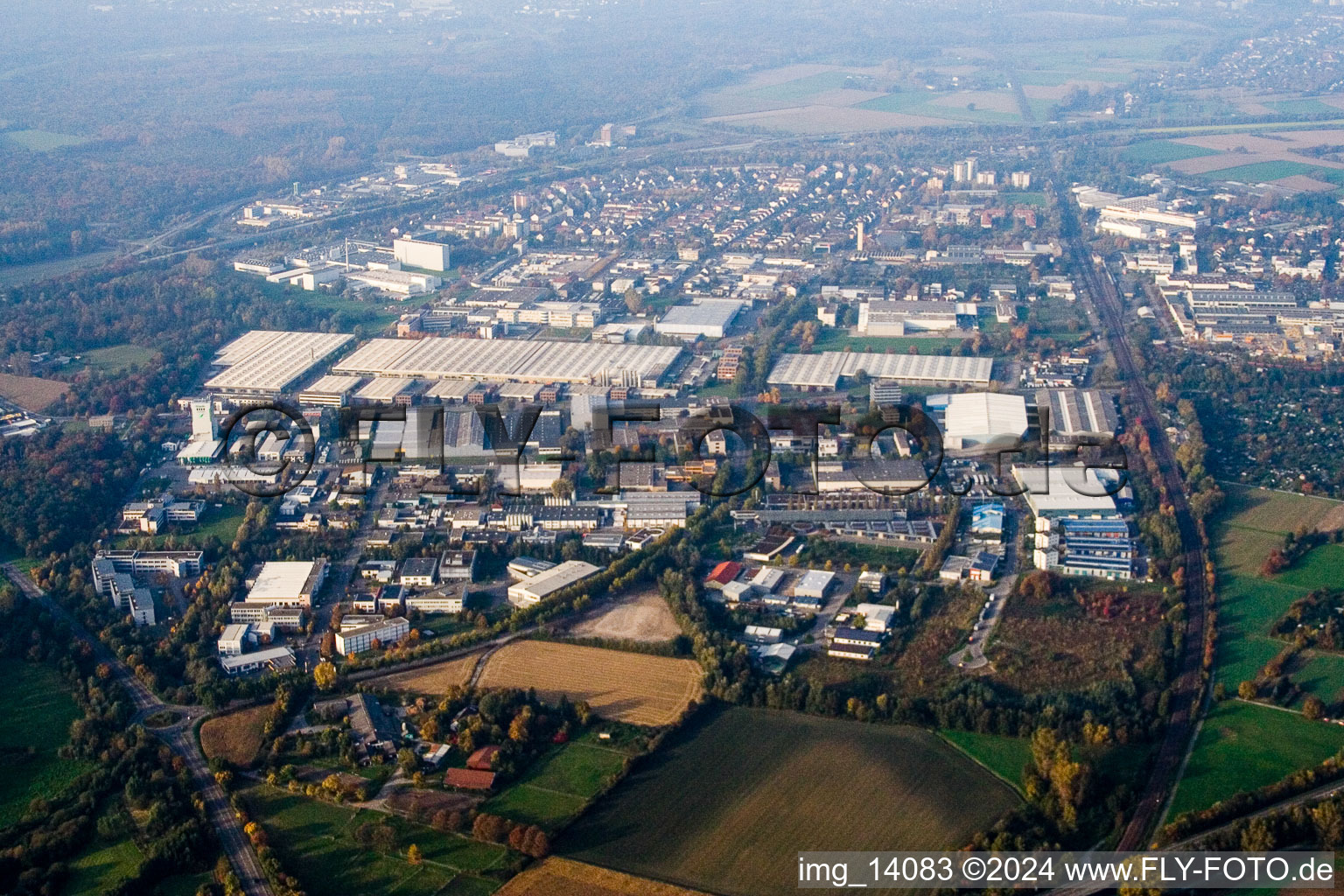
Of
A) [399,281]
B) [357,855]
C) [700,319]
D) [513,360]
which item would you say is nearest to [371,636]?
[357,855]

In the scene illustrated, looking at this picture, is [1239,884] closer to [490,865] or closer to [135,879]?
[490,865]

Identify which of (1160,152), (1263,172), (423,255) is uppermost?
(1160,152)

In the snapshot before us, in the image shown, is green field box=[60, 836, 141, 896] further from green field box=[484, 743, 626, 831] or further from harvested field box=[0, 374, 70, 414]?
harvested field box=[0, 374, 70, 414]

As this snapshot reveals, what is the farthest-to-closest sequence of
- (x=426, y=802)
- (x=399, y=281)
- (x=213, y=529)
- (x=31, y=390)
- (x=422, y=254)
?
(x=422, y=254), (x=399, y=281), (x=31, y=390), (x=213, y=529), (x=426, y=802)

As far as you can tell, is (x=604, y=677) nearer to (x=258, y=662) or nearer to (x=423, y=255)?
(x=258, y=662)

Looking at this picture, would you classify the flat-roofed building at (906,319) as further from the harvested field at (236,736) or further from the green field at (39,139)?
the green field at (39,139)

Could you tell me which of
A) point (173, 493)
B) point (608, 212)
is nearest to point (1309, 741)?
point (173, 493)

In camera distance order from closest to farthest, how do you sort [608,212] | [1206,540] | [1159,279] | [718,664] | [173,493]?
1. [718,664]
2. [1206,540]
3. [173,493]
4. [1159,279]
5. [608,212]
